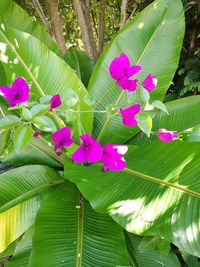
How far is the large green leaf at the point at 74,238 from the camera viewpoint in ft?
2.71

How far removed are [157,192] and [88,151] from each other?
0.69 feet

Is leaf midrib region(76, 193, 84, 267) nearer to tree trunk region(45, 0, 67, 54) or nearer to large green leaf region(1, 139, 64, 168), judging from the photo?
large green leaf region(1, 139, 64, 168)

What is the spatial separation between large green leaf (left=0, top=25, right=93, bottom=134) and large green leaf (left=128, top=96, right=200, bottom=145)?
0.25 meters

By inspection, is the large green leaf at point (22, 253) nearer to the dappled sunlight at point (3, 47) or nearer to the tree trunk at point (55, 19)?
the dappled sunlight at point (3, 47)

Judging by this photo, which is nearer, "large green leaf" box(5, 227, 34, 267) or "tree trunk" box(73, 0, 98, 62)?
"large green leaf" box(5, 227, 34, 267)

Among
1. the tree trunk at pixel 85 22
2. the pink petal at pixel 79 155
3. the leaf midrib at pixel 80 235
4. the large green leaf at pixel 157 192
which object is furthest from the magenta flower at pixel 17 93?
the tree trunk at pixel 85 22

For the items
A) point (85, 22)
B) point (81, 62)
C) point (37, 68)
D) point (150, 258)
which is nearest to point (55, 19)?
point (85, 22)

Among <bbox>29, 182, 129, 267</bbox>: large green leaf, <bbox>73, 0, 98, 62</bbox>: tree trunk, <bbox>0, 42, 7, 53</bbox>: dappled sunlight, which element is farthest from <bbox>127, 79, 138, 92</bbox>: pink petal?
<bbox>73, 0, 98, 62</bbox>: tree trunk

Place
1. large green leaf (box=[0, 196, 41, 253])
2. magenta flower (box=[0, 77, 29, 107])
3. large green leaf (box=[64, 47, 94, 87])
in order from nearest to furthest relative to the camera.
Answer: magenta flower (box=[0, 77, 29, 107]) → large green leaf (box=[0, 196, 41, 253]) → large green leaf (box=[64, 47, 94, 87])

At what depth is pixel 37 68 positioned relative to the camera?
3.63 ft

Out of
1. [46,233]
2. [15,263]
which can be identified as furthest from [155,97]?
[15,263]

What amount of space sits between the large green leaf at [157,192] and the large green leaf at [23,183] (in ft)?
0.46

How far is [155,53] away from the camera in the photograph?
1218 millimetres

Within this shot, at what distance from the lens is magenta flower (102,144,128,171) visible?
762mm
